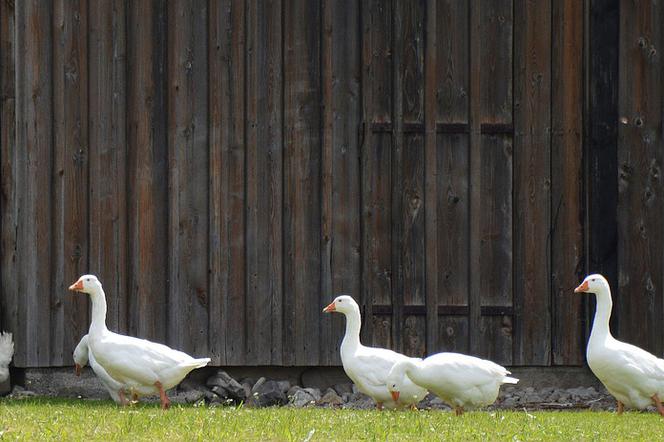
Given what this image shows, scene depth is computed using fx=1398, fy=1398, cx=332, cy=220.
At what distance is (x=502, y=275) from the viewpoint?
13781 mm

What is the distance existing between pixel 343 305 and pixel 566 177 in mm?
2693

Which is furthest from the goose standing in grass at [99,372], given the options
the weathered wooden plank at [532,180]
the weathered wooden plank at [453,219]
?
the weathered wooden plank at [532,180]

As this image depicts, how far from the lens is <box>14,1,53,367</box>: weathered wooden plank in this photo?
13.7 m

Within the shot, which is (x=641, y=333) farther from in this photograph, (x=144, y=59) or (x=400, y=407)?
(x=144, y=59)

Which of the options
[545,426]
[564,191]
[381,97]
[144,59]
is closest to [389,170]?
[381,97]

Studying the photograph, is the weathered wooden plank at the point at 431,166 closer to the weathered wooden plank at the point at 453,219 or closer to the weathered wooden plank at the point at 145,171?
the weathered wooden plank at the point at 453,219

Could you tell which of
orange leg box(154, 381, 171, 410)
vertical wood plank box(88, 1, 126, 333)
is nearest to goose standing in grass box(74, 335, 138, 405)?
orange leg box(154, 381, 171, 410)

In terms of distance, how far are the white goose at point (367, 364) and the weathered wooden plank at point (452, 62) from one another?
2257 millimetres

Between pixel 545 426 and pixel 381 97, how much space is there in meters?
4.52

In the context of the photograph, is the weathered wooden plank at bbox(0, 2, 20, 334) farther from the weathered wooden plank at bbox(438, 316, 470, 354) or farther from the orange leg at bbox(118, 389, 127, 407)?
the weathered wooden plank at bbox(438, 316, 470, 354)

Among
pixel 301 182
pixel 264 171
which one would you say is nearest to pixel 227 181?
pixel 264 171

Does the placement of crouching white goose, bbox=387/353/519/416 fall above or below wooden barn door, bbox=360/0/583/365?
below

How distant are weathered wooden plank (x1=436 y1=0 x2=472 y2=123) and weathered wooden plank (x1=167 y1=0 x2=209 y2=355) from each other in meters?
2.30

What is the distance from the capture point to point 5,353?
1366 cm
